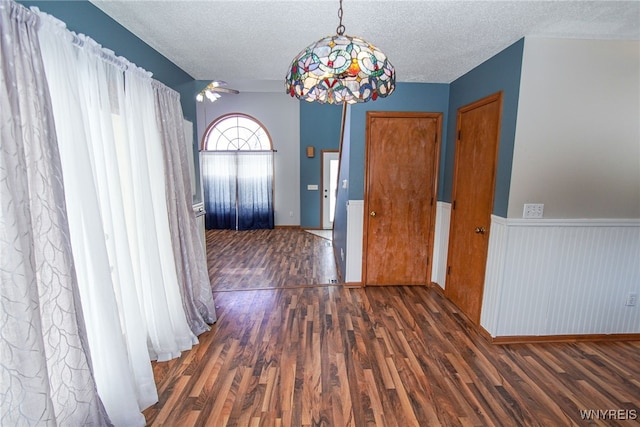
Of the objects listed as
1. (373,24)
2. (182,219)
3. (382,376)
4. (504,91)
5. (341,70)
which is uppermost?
(373,24)

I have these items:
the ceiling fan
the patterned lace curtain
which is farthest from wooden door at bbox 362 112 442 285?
the ceiling fan

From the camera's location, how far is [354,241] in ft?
11.1

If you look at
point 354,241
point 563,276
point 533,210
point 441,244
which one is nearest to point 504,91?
point 533,210

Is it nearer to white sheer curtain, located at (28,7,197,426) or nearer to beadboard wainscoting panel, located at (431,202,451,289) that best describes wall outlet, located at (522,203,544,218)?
beadboard wainscoting panel, located at (431,202,451,289)

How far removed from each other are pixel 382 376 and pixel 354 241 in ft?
5.37

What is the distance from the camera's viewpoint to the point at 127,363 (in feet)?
5.18

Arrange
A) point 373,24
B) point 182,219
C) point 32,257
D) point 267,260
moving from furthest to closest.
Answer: point 267,260 < point 182,219 < point 373,24 < point 32,257

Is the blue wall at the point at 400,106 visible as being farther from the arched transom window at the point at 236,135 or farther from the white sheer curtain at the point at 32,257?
the arched transom window at the point at 236,135

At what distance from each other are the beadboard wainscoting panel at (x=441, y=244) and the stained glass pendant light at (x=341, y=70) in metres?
2.30

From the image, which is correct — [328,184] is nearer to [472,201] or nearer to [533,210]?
[472,201]

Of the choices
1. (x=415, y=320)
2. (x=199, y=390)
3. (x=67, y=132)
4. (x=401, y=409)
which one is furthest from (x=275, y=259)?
(x=67, y=132)

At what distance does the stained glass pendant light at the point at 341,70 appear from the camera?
1.11 m

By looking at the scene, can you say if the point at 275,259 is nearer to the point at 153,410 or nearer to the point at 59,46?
the point at 153,410

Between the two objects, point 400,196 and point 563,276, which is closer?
point 563,276
